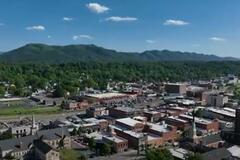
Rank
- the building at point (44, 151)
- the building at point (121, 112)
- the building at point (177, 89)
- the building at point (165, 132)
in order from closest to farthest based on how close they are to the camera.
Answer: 1. the building at point (44, 151)
2. the building at point (165, 132)
3. the building at point (121, 112)
4. the building at point (177, 89)

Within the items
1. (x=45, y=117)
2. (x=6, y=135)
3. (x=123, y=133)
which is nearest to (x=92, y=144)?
(x=123, y=133)

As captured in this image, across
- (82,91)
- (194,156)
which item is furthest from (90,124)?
(82,91)

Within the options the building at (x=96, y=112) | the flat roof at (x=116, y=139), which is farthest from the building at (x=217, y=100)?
the flat roof at (x=116, y=139)

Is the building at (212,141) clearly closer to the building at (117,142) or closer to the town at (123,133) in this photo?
the town at (123,133)

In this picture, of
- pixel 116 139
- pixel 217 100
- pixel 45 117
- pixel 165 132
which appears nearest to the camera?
pixel 116 139

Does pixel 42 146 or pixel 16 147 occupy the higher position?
pixel 42 146

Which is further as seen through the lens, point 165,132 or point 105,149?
point 165,132

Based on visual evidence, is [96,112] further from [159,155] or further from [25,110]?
[159,155]
